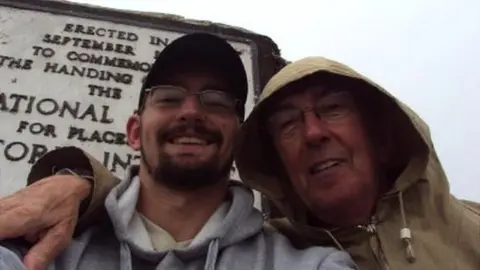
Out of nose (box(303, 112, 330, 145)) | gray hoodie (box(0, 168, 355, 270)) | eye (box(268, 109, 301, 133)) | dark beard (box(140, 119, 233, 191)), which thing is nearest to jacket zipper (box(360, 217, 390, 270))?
gray hoodie (box(0, 168, 355, 270))

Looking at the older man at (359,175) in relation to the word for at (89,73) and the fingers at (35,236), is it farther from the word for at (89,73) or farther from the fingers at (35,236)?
the word for at (89,73)

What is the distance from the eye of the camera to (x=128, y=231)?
2.09m

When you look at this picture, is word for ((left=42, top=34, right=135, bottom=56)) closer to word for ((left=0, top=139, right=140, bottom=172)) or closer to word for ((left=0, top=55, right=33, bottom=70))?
word for ((left=0, top=55, right=33, bottom=70))

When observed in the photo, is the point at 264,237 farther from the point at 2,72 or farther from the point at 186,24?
the point at 186,24

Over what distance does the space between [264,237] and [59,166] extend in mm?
790

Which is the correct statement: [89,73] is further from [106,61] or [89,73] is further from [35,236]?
[35,236]

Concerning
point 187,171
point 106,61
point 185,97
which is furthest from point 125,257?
point 106,61

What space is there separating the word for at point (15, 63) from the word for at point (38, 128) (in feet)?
1.72

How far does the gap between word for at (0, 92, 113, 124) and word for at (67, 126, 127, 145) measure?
104 millimetres

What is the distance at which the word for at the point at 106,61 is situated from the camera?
3.98 metres

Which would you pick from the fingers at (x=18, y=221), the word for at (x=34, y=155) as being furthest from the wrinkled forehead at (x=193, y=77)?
the word for at (x=34, y=155)

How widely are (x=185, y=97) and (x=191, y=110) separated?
7 cm

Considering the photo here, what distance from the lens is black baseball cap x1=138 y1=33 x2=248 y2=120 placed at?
249 centimetres

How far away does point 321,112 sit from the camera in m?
2.36
